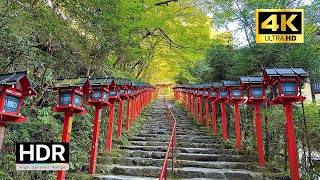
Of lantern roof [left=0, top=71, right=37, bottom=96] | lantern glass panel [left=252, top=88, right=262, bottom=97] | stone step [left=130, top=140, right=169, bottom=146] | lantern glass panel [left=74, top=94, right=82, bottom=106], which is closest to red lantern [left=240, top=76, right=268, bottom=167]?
lantern glass panel [left=252, top=88, right=262, bottom=97]

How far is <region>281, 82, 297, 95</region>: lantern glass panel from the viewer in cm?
514

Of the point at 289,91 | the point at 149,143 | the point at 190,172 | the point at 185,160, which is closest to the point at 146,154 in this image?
the point at 185,160

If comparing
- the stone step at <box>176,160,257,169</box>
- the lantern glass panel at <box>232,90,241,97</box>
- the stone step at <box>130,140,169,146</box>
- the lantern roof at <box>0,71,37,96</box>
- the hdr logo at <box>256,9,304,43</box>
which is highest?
the hdr logo at <box>256,9,304,43</box>

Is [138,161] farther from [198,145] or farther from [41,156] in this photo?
[41,156]

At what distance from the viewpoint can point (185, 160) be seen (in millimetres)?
7273

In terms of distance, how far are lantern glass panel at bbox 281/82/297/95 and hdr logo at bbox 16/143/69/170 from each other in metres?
4.45

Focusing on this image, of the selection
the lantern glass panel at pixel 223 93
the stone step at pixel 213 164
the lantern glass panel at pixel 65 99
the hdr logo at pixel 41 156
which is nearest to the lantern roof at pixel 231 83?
the lantern glass panel at pixel 223 93

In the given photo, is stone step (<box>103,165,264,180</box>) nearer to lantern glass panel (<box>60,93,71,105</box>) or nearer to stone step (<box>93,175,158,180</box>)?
stone step (<box>93,175,158,180</box>)

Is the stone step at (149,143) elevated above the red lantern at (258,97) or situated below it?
below

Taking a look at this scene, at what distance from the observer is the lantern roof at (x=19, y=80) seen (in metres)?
3.07

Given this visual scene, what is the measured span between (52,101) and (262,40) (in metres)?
5.71

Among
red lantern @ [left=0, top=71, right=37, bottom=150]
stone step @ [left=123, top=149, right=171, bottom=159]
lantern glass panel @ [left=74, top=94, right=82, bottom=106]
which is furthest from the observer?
stone step @ [left=123, top=149, right=171, bottom=159]

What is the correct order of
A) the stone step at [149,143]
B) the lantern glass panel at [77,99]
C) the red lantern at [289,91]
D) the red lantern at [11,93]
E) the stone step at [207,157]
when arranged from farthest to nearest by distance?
the stone step at [149,143], the stone step at [207,157], the red lantern at [289,91], the lantern glass panel at [77,99], the red lantern at [11,93]

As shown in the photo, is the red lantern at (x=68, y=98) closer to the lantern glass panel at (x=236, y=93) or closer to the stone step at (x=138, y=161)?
the stone step at (x=138, y=161)
